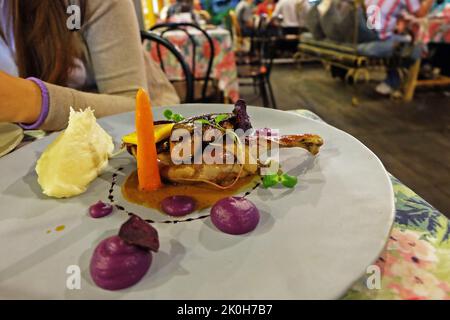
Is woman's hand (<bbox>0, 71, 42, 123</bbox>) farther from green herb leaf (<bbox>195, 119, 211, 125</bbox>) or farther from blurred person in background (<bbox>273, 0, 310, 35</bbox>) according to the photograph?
blurred person in background (<bbox>273, 0, 310, 35</bbox>)

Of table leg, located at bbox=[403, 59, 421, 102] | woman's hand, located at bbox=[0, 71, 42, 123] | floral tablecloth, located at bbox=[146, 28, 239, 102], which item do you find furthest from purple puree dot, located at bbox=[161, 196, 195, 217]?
table leg, located at bbox=[403, 59, 421, 102]

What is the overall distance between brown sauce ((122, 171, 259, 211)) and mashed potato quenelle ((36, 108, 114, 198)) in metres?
0.09

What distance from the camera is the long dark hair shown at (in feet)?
3.63

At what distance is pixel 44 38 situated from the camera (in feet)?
3.74

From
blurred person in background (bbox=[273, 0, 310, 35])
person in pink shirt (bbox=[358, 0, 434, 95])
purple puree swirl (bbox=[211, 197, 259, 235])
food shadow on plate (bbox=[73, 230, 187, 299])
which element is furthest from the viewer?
blurred person in background (bbox=[273, 0, 310, 35])

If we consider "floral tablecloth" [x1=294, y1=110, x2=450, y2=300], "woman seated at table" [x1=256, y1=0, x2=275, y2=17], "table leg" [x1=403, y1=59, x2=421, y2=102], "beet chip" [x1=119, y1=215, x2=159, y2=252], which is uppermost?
"woman seated at table" [x1=256, y1=0, x2=275, y2=17]

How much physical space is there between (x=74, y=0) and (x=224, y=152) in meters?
0.85

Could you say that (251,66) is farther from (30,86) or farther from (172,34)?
(30,86)

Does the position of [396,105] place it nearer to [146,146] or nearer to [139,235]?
[146,146]

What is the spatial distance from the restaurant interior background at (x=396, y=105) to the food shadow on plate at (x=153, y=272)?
205 cm

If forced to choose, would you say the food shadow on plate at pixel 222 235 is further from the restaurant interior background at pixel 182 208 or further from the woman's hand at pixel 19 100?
the woman's hand at pixel 19 100

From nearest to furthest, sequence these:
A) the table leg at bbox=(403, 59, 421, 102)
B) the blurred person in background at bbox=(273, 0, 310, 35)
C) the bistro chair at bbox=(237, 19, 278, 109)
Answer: the bistro chair at bbox=(237, 19, 278, 109) → the table leg at bbox=(403, 59, 421, 102) → the blurred person in background at bbox=(273, 0, 310, 35)

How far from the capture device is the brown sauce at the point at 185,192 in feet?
2.18

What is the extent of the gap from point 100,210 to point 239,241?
0.86 feet
